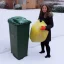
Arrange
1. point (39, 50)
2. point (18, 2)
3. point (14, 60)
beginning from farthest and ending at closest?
point (18, 2)
point (39, 50)
point (14, 60)

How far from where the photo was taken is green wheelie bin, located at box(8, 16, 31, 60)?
12.5 feet

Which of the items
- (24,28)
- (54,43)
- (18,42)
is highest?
(24,28)

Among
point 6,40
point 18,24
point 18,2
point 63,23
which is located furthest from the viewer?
point 18,2

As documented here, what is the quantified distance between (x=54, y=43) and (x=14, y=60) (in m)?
1.95

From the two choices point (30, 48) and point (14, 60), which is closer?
point (14, 60)

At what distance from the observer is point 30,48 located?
16.4 feet

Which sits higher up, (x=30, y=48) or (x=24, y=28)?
(x=24, y=28)

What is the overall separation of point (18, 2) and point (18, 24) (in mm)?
11943

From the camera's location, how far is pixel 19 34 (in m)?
3.84

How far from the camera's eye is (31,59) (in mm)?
4207

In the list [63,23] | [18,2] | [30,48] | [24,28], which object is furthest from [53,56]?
[18,2]

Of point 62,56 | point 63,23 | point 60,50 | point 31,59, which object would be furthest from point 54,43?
point 63,23

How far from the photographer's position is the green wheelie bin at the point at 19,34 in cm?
379

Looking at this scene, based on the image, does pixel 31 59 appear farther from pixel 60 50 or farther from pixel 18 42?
pixel 60 50
